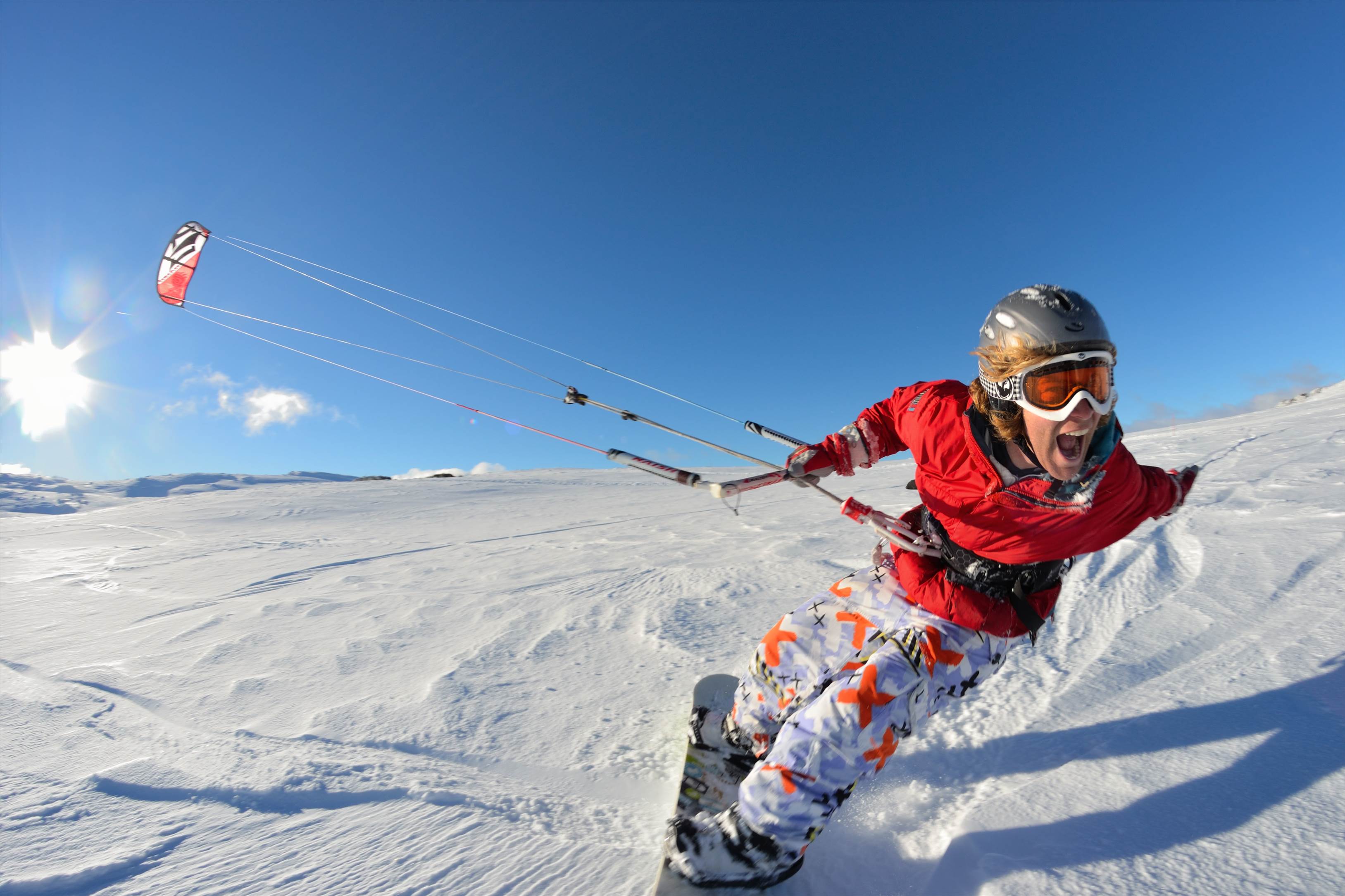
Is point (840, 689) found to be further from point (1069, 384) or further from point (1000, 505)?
point (1069, 384)

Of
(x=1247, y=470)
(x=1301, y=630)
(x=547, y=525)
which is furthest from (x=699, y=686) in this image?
(x=1247, y=470)

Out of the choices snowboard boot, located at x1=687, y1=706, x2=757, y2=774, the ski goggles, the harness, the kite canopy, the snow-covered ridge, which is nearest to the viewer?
the ski goggles

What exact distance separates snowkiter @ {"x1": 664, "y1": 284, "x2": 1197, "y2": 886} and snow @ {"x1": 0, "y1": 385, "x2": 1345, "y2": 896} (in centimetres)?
29

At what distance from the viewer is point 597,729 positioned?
267 centimetres

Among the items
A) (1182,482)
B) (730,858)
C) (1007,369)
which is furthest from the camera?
(1182,482)

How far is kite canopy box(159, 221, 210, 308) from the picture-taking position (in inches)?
270

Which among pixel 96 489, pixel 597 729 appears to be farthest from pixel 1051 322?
pixel 96 489

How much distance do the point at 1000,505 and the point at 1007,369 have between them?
477 millimetres

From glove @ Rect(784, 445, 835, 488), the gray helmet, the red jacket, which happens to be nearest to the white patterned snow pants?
the red jacket

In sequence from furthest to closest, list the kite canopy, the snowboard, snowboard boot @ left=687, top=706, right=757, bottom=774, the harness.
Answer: the kite canopy, snowboard boot @ left=687, top=706, right=757, bottom=774, the snowboard, the harness

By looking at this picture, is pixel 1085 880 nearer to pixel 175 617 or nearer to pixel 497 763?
pixel 497 763

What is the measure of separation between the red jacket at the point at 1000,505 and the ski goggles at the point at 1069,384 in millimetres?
167

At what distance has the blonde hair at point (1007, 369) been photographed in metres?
1.86

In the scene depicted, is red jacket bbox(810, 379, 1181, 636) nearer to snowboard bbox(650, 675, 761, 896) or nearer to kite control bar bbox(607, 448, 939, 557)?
kite control bar bbox(607, 448, 939, 557)
